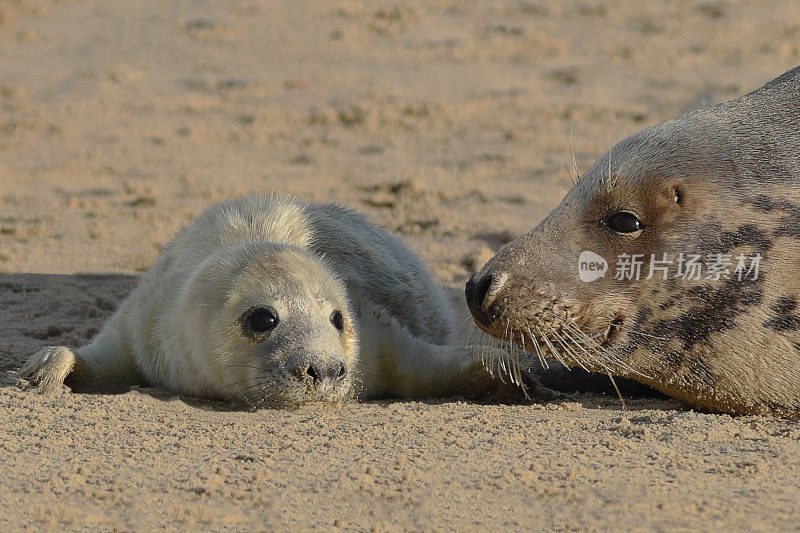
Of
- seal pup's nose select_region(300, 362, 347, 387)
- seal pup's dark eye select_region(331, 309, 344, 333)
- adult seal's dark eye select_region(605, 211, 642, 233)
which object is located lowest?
seal pup's nose select_region(300, 362, 347, 387)

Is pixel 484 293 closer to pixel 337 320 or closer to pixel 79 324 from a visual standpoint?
pixel 337 320

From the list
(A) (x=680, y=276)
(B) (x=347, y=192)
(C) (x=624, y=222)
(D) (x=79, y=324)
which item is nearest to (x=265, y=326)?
(C) (x=624, y=222)

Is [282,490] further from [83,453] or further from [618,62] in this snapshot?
[618,62]

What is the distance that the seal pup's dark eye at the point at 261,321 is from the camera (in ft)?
14.1

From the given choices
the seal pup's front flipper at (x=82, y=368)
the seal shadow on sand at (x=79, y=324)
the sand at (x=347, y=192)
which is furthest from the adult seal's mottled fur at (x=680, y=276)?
the seal pup's front flipper at (x=82, y=368)

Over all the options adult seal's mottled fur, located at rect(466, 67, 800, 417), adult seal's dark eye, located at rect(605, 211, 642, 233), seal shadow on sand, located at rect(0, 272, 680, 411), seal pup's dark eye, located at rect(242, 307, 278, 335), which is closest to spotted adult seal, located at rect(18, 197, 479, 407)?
seal pup's dark eye, located at rect(242, 307, 278, 335)

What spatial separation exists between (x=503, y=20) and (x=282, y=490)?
12.2m

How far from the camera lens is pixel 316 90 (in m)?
12.0

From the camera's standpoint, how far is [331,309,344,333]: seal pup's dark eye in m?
4.49

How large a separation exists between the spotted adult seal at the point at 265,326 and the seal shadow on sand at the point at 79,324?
0.13 metres

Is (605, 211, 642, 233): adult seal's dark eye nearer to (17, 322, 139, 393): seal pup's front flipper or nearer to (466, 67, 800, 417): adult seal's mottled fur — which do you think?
(466, 67, 800, 417): adult seal's mottled fur

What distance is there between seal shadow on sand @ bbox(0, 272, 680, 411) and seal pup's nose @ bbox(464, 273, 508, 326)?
2.03ft

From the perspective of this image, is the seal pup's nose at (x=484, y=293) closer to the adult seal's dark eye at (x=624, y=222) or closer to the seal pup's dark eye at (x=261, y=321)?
the adult seal's dark eye at (x=624, y=222)

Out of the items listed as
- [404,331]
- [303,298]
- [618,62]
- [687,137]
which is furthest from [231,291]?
[618,62]
